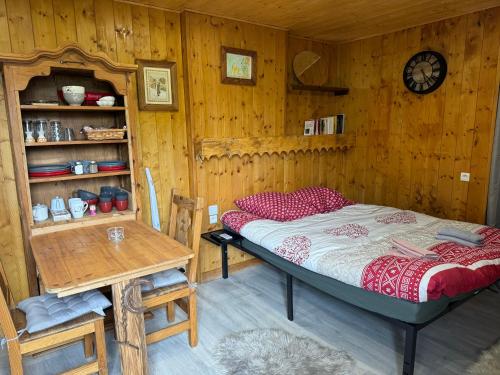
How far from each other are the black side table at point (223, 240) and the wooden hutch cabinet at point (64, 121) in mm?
747

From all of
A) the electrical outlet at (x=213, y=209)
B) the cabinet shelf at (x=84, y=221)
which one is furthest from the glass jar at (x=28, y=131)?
the electrical outlet at (x=213, y=209)

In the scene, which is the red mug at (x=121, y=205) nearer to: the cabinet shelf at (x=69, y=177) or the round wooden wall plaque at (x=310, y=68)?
the cabinet shelf at (x=69, y=177)

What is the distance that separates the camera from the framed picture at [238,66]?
10.3 ft

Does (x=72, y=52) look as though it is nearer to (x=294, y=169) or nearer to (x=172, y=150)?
(x=172, y=150)

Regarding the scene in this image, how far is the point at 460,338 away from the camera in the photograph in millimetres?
2295

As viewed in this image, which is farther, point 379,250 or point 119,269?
point 379,250

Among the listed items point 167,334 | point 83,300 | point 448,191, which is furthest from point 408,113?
point 83,300

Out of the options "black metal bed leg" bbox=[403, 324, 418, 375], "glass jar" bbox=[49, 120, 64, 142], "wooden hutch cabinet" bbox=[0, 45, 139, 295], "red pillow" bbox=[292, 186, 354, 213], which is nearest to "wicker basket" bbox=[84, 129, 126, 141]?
"wooden hutch cabinet" bbox=[0, 45, 139, 295]

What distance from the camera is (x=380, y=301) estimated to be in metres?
1.88

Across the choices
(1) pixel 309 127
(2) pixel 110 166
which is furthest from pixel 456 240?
(2) pixel 110 166

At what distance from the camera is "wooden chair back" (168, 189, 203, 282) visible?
2221 millimetres

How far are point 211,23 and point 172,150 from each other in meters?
1.14

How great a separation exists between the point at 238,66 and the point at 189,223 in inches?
63.0

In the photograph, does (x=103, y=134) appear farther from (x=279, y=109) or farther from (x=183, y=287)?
(x=279, y=109)
